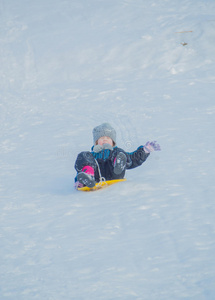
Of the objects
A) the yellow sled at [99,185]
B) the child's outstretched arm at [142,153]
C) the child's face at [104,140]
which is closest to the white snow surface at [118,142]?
the yellow sled at [99,185]

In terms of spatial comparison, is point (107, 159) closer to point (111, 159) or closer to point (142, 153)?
point (111, 159)

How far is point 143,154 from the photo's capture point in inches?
150

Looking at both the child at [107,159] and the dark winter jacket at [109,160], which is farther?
the dark winter jacket at [109,160]

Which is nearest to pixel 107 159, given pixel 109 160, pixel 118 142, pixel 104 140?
pixel 109 160

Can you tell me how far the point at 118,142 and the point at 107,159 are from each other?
4.66 ft

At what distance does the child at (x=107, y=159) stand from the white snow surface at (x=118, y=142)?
0.17 m

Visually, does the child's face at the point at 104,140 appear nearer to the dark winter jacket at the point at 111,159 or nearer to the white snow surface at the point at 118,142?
the dark winter jacket at the point at 111,159

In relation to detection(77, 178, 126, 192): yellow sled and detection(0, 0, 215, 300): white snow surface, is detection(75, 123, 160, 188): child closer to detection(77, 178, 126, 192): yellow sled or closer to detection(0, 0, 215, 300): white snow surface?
detection(77, 178, 126, 192): yellow sled

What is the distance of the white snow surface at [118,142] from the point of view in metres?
2.44

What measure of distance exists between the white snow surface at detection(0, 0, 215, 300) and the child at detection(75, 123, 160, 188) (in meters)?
0.17

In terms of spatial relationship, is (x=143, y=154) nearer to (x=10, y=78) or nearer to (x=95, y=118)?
(x=95, y=118)

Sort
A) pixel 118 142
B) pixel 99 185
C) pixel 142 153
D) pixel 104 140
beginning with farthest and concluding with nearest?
A: pixel 118 142, pixel 104 140, pixel 142 153, pixel 99 185

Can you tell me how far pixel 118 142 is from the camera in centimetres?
523

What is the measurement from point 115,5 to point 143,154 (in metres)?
6.93
